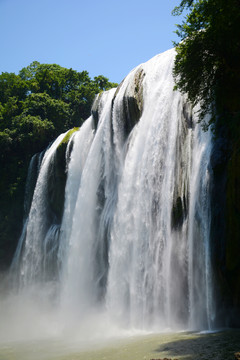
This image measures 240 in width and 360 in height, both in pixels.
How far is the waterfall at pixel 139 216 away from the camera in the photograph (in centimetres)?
1092

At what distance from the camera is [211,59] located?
10461mm

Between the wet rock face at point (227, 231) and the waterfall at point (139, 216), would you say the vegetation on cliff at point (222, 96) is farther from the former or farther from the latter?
the waterfall at point (139, 216)

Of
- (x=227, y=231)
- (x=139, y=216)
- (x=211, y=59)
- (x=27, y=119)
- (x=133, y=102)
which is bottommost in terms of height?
(x=227, y=231)

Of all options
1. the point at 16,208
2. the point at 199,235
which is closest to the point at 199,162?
the point at 199,235

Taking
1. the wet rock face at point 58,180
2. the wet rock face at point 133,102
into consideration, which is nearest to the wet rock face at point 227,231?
the wet rock face at point 133,102

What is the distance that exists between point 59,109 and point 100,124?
14.6 m

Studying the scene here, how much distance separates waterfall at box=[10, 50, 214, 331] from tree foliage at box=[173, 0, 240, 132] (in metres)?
1.25

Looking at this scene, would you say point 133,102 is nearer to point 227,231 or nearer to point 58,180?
point 58,180

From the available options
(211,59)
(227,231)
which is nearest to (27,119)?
(211,59)

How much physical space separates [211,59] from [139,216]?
19.3 ft

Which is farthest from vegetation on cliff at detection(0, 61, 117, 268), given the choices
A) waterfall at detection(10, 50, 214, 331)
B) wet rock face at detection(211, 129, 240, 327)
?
wet rock face at detection(211, 129, 240, 327)

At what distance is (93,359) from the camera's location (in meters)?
7.52

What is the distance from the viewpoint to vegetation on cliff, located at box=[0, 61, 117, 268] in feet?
93.7

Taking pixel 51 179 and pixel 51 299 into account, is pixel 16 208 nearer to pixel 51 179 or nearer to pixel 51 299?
pixel 51 179
